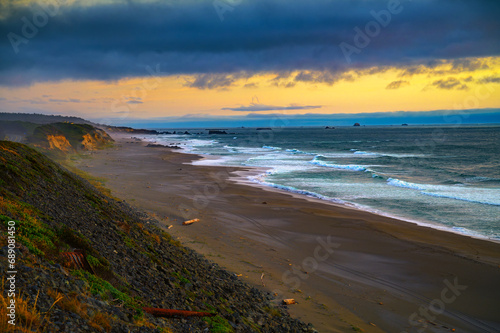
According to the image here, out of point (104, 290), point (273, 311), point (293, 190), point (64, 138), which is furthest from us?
point (64, 138)

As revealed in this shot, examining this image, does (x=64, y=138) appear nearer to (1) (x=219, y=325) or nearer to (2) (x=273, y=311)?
(2) (x=273, y=311)

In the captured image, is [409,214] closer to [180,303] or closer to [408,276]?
[408,276]

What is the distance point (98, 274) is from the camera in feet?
20.7

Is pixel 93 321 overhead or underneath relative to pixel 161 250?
overhead

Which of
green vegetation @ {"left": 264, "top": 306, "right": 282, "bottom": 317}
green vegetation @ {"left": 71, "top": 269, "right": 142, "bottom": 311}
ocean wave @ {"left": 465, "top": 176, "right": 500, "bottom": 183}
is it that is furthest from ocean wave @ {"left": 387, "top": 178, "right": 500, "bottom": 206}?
green vegetation @ {"left": 71, "top": 269, "right": 142, "bottom": 311}

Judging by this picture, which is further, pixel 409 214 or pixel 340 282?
pixel 409 214

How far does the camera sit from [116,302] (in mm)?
5629

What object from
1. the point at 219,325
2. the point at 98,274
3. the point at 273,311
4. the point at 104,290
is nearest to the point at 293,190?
the point at 273,311

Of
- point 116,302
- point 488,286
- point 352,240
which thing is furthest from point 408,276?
point 116,302

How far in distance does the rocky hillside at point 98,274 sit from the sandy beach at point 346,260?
1.61 meters

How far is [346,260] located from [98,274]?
9.25 meters

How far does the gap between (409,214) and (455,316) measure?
37.9ft

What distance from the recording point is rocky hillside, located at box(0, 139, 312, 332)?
15.5 feet

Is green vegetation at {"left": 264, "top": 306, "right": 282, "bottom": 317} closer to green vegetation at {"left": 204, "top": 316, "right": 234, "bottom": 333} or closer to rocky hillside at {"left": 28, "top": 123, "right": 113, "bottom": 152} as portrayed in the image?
green vegetation at {"left": 204, "top": 316, "right": 234, "bottom": 333}
